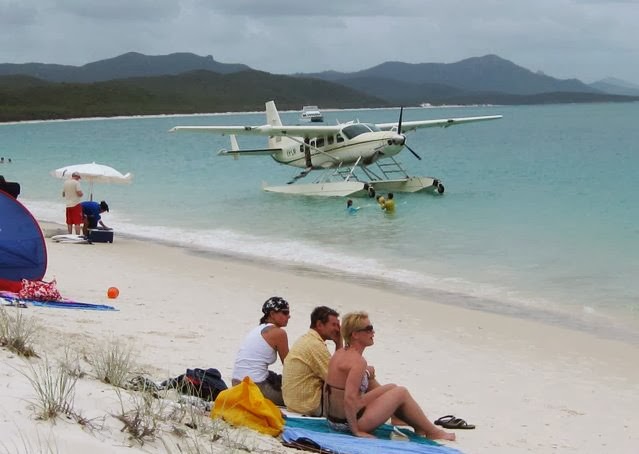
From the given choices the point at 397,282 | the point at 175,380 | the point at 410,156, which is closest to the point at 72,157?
the point at 410,156

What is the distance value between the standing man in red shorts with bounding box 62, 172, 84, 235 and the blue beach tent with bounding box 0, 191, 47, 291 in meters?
5.84

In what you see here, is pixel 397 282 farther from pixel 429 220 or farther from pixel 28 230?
pixel 429 220

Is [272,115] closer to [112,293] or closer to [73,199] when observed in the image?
[73,199]

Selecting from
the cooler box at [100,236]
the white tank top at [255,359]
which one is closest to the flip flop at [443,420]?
the white tank top at [255,359]

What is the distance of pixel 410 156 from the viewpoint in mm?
50844

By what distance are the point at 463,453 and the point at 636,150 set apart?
159 ft

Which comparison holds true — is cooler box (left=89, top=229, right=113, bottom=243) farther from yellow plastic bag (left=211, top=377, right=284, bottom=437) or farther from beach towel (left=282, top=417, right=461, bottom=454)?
yellow plastic bag (left=211, top=377, right=284, bottom=437)

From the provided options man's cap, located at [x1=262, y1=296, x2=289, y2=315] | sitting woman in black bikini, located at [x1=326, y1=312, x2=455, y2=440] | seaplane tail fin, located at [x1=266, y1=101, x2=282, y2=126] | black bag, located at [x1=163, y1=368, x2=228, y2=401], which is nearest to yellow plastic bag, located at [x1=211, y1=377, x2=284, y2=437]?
black bag, located at [x1=163, y1=368, x2=228, y2=401]

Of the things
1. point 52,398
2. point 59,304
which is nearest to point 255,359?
point 52,398

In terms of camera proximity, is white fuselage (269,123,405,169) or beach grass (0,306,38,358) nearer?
beach grass (0,306,38,358)

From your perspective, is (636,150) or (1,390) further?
(636,150)

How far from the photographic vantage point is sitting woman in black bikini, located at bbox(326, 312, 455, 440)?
5660mm

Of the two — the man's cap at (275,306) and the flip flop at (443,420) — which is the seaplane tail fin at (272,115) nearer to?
the man's cap at (275,306)

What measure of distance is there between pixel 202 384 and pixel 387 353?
2876mm
